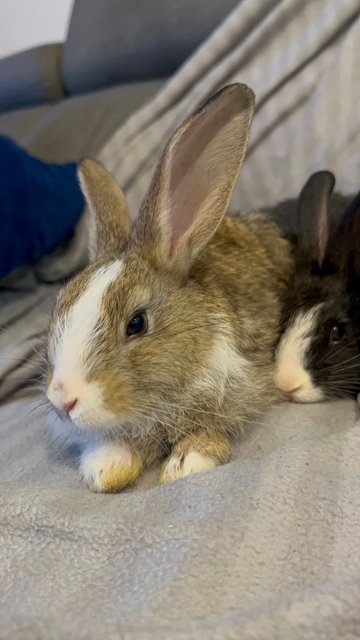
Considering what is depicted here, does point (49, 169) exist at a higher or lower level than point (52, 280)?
higher

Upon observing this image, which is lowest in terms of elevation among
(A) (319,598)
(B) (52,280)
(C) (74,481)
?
(B) (52,280)

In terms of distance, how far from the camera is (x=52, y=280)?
144 centimetres

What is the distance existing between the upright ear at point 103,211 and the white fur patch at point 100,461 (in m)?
0.29

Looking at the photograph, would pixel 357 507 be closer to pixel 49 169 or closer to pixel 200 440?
pixel 200 440

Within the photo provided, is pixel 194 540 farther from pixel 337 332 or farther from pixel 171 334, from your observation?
pixel 337 332

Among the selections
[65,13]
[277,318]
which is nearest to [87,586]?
[277,318]

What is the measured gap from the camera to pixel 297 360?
99 cm

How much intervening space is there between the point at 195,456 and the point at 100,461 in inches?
4.7

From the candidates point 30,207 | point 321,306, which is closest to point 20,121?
point 30,207

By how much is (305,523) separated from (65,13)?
276 cm

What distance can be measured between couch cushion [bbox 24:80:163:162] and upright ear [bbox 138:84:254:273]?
84cm

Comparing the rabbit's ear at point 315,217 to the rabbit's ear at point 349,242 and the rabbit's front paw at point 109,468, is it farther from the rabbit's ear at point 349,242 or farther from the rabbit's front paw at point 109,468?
the rabbit's front paw at point 109,468

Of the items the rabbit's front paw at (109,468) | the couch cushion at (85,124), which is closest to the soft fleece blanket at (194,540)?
the rabbit's front paw at (109,468)

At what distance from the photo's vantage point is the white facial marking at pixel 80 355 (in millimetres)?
771
